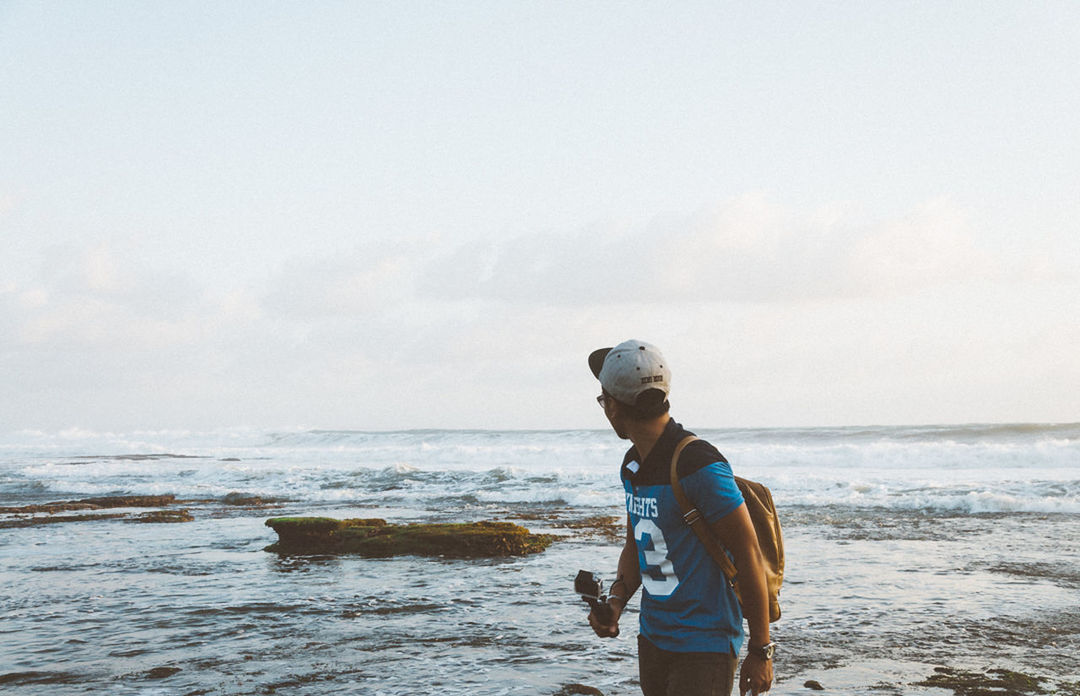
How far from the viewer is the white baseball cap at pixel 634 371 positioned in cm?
343

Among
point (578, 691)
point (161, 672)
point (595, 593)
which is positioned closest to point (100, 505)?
point (161, 672)

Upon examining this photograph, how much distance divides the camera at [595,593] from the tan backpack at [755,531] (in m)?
0.62

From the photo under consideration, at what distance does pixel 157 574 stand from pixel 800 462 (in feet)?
102

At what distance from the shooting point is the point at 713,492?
321 centimetres

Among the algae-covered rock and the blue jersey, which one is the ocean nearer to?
the algae-covered rock

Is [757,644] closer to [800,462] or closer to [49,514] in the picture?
[49,514]

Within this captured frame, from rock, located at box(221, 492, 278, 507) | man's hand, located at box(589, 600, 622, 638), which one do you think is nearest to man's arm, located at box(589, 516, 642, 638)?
man's hand, located at box(589, 600, 622, 638)

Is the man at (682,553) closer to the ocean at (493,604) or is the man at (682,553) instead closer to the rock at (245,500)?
the ocean at (493,604)

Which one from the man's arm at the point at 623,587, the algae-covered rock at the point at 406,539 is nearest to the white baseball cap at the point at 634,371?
the man's arm at the point at 623,587

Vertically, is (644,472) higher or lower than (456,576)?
higher

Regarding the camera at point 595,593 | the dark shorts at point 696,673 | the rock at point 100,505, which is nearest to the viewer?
the dark shorts at point 696,673

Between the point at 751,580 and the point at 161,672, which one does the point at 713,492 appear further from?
the point at 161,672

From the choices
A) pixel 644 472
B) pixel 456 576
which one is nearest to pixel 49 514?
pixel 456 576

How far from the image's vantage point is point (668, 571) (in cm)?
347
